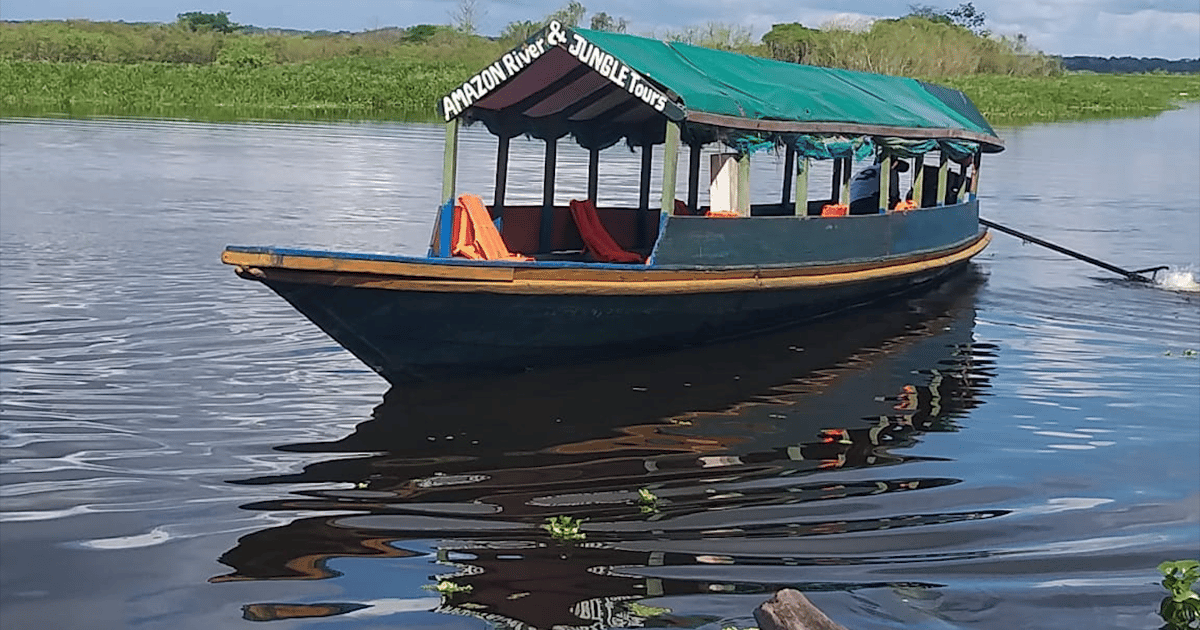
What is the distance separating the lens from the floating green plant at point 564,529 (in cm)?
617

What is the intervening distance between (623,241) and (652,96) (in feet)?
9.74

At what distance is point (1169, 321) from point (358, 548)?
9.53m

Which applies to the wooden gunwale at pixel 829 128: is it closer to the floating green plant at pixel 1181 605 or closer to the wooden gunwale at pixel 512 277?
the wooden gunwale at pixel 512 277

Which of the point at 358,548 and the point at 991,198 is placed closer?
the point at 358,548

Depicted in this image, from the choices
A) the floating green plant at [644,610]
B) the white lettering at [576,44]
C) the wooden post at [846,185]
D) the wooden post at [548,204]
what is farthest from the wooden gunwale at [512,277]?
the floating green plant at [644,610]

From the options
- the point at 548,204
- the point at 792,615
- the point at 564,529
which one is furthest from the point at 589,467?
the point at 792,615

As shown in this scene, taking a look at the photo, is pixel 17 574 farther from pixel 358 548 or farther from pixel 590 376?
pixel 590 376

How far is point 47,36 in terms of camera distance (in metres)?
58.3

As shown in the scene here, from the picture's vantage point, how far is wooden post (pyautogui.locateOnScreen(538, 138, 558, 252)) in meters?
10.6

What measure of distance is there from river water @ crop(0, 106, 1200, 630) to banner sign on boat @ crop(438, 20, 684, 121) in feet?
6.22

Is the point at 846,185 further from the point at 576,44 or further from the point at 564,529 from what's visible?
the point at 564,529

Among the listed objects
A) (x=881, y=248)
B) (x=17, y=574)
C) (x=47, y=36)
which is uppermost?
(x=47, y=36)

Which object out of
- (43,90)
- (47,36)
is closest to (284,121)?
(43,90)

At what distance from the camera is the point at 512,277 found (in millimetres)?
8195
